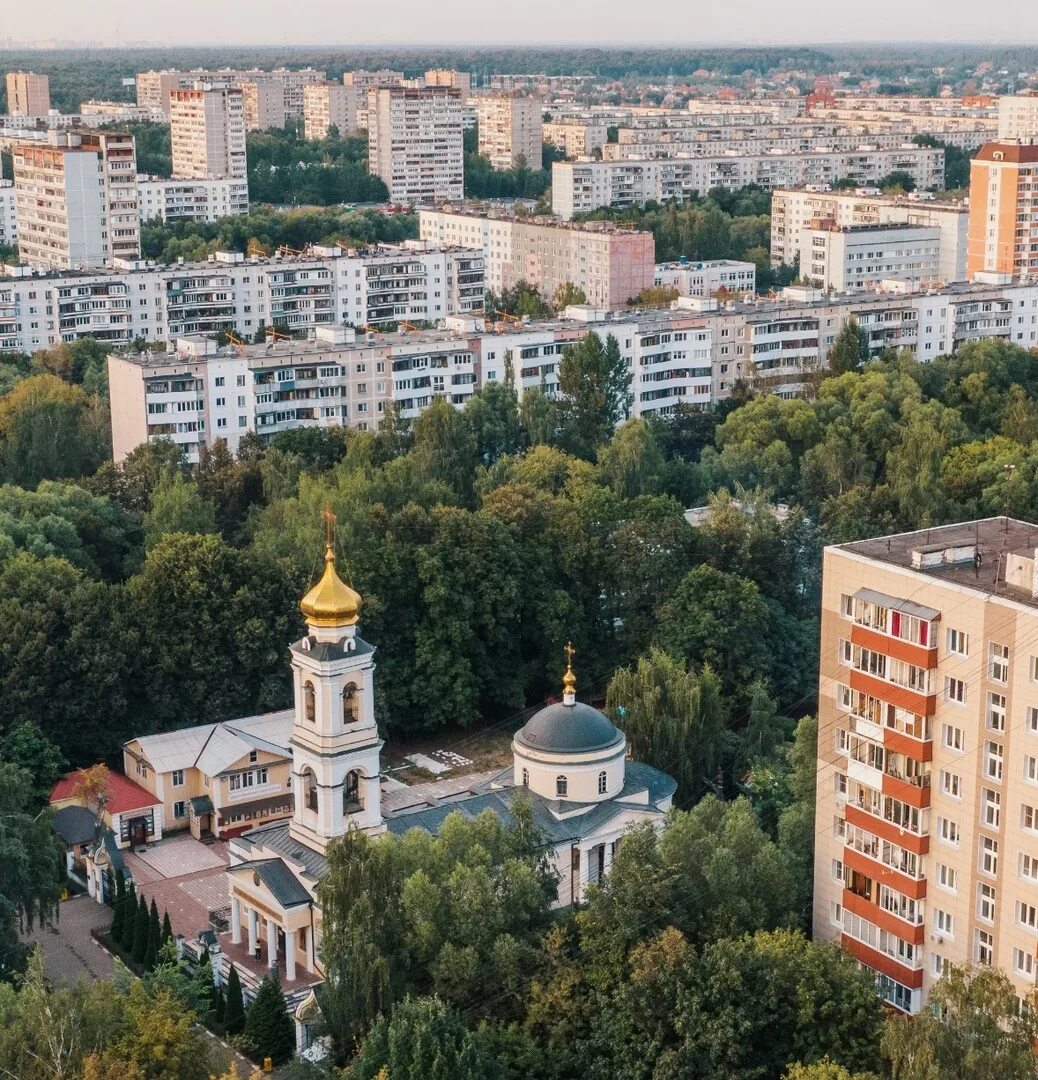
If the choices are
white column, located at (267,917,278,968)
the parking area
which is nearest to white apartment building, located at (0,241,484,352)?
the parking area

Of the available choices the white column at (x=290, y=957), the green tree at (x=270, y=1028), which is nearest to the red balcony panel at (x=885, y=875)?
the green tree at (x=270, y=1028)

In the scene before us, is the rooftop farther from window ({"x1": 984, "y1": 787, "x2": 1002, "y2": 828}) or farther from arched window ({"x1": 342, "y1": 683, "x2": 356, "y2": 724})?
arched window ({"x1": 342, "y1": 683, "x2": 356, "y2": 724})

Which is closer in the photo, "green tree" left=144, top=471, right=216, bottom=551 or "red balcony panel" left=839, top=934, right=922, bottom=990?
"red balcony panel" left=839, top=934, right=922, bottom=990

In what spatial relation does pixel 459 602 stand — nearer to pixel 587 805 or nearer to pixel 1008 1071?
pixel 587 805

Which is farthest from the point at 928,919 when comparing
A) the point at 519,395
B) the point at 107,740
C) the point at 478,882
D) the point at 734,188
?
the point at 734,188

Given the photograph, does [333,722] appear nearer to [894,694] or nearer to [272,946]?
[272,946]

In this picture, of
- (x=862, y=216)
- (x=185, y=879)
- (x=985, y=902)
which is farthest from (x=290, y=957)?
(x=862, y=216)
